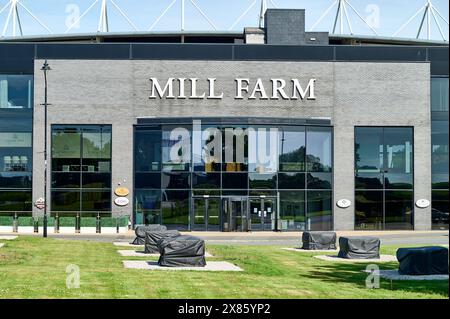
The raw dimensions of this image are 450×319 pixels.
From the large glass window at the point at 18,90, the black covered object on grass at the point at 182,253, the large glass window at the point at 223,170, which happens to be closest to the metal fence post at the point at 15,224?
the large glass window at the point at 223,170

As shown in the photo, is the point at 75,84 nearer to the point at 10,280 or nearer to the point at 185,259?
the point at 185,259

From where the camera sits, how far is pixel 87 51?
61812 millimetres

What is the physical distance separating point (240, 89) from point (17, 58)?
A: 1687 cm

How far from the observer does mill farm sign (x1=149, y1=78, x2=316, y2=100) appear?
202ft

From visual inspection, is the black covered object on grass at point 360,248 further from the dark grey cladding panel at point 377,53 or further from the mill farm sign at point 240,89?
the dark grey cladding panel at point 377,53

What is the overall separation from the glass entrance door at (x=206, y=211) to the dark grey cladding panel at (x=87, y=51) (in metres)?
12.2

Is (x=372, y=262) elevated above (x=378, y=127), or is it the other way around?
(x=378, y=127)

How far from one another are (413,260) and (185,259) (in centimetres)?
807

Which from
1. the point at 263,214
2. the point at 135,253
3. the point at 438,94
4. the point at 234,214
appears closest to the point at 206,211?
the point at 234,214

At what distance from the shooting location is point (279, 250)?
4053 centimetres

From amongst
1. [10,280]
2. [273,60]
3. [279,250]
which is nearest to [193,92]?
[273,60]

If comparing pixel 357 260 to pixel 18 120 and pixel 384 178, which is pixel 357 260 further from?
pixel 18 120

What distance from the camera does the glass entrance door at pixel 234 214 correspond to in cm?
5978

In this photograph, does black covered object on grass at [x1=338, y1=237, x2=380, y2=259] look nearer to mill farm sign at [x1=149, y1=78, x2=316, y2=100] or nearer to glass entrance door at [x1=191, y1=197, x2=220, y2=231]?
glass entrance door at [x1=191, y1=197, x2=220, y2=231]
